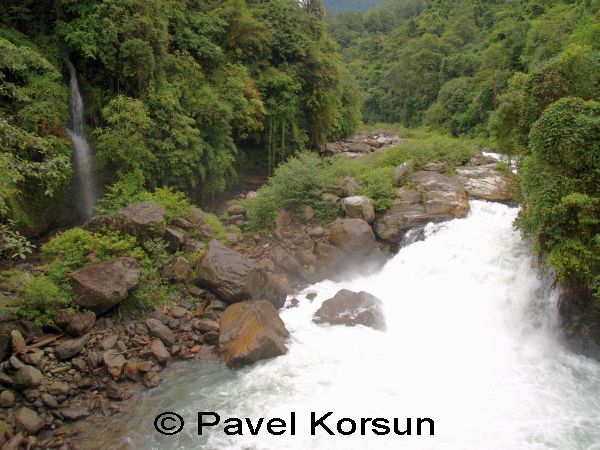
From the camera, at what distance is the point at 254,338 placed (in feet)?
30.7

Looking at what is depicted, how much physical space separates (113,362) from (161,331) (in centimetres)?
130

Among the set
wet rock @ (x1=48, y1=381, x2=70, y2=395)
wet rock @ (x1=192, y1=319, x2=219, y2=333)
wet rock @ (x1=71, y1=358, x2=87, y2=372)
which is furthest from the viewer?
wet rock @ (x1=192, y1=319, x2=219, y2=333)

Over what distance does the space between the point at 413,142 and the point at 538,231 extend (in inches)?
421

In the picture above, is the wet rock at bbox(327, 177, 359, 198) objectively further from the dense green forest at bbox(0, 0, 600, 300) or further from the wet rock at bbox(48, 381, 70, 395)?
the wet rock at bbox(48, 381, 70, 395)

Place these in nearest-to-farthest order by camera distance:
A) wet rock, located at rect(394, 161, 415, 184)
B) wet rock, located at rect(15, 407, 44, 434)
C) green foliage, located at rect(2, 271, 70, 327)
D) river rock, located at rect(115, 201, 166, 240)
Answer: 1. wet rock, located at rect(15, 407, 44, 434)
2. green foliage, located at rect(2, 271, 70, 327)
3. river rock, located at rect(115, 201, 166, 240)
4. wet rock, located at rect(394, 161, 415, 184)

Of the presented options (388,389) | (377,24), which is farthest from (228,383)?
(377,24)

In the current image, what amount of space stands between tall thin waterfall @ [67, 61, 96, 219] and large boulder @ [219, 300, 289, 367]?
7.34 m

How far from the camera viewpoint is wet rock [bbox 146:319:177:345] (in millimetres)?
9634

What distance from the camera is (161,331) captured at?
382 inches

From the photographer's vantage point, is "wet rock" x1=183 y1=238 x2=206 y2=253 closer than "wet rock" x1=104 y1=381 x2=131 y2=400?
No

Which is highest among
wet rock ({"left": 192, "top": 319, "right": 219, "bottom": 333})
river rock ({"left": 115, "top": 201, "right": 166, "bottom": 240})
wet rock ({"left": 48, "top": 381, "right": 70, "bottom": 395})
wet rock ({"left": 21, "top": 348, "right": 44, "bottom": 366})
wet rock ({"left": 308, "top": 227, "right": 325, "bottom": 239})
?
river rock ({"left": 115, "top": 201, "right": 166, "bottom": 240})

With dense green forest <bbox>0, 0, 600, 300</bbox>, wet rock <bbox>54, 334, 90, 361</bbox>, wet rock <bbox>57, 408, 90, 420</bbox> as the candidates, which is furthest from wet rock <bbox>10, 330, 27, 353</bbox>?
dense green forest <bbox>0, 0, 600, 300</bbox>

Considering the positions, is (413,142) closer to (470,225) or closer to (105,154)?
(470,225)

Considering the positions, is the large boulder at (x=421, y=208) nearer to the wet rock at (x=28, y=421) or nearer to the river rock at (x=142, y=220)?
the river rock at (x=142, y=220)
